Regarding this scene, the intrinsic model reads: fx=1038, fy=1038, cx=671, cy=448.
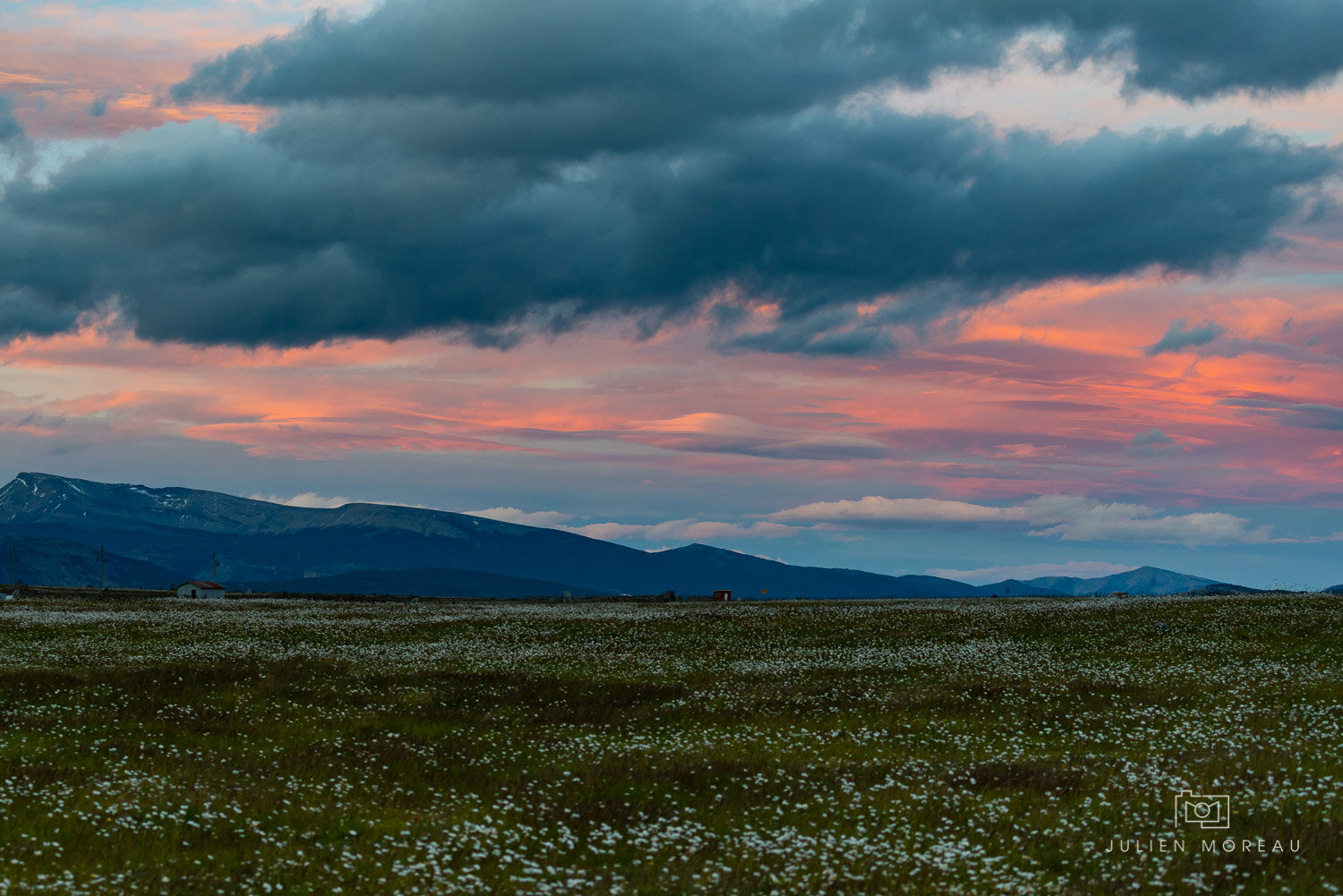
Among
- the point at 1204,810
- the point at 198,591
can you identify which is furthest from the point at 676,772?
the point at 198,591

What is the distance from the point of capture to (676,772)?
2145 centimetres

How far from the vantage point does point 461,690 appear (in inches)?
1356

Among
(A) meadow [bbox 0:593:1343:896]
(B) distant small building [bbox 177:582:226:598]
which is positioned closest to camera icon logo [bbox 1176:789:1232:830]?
(A) meadow [bbox 0:593:1343:896]

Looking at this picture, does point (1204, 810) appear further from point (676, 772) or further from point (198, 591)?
point (198, 591)

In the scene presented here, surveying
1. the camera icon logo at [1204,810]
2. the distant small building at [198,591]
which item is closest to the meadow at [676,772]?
the camera icon logo at [1204,810]

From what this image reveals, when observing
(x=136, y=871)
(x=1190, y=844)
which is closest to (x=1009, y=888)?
(x=1190, y=844)

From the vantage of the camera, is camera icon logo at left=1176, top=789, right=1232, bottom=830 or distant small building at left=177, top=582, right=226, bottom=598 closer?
camera icon logo at left=1176, top=789, right=1232, bottom=830

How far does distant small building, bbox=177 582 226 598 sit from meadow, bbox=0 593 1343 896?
9783 cm

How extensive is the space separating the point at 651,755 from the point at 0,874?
12.8 m

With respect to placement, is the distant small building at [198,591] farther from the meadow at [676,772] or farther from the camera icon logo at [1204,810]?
the camera icon logo at [1204,810]

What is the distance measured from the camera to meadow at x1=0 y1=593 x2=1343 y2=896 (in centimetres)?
1488

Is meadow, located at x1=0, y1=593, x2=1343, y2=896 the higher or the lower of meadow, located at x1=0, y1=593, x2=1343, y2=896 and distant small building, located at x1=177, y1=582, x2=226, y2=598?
the higher

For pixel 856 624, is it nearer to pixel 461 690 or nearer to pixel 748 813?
pixel 461 690

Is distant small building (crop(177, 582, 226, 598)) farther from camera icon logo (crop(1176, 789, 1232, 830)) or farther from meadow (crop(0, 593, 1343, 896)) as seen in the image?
camera icon logo (crop(1176, 789, 1232, 830))
